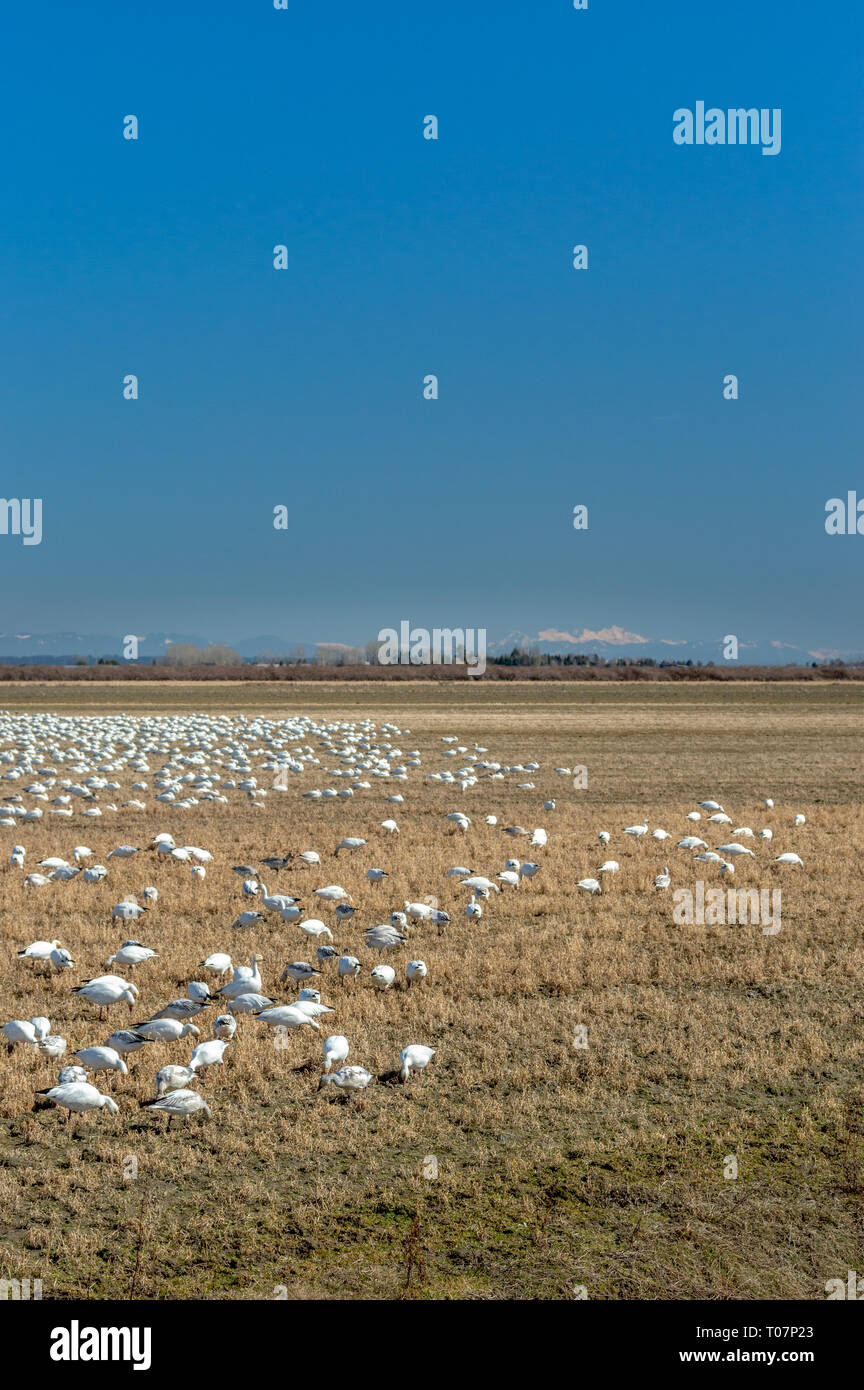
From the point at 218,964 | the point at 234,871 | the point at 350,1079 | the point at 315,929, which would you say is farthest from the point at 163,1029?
the point at 234,871

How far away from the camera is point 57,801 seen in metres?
22.7

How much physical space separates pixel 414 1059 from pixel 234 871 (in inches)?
292

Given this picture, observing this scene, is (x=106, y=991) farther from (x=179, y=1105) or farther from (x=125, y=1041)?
(x=179, y=1105)

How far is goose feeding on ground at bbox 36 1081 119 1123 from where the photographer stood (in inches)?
269

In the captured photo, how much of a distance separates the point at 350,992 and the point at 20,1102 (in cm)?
336

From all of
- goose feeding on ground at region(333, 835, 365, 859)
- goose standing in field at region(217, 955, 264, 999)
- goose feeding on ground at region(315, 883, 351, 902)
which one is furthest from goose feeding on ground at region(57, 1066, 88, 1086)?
goose feeding on ground at region(333, 835, 365, 859)

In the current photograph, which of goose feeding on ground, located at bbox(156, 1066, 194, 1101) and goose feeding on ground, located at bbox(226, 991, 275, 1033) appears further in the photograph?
goose feeding on ground, located at bbox(226, 991, 275, 1033)

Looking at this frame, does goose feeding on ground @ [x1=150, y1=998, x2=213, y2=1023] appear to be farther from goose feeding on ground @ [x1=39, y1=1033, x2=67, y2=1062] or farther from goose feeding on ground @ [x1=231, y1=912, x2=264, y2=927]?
goose feeding on ground @ [x1=231, y1=912, x2=264, y2=927]

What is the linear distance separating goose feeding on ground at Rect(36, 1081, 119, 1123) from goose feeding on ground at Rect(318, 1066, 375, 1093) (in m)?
1.54

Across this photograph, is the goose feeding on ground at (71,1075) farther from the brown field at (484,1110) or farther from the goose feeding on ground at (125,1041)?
the goose feeding on ground at (125,1041)

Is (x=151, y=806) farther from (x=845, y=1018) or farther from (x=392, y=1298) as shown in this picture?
(x=392, y=1298)

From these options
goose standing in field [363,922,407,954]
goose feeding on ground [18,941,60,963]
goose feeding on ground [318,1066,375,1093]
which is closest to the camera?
goose feeding on ground [318,1066,375,1093]

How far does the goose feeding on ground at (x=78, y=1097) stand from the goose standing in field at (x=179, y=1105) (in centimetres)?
31
